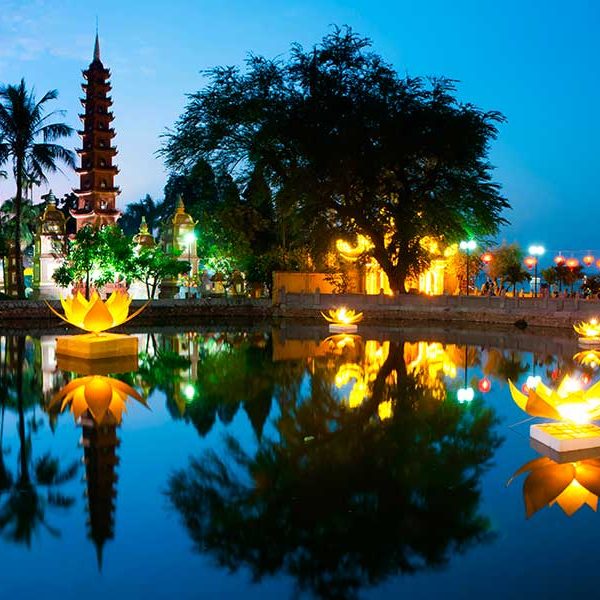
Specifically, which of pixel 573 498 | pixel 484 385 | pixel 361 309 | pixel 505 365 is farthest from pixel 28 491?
pixel 361 309

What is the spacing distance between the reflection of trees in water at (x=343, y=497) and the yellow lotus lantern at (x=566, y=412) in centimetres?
74

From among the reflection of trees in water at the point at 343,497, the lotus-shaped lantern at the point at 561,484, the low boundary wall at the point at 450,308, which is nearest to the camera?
the reflection of trees in water at the point at 343,497

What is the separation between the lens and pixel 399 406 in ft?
36.2

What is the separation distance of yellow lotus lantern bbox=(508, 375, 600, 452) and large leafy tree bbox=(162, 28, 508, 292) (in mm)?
22104

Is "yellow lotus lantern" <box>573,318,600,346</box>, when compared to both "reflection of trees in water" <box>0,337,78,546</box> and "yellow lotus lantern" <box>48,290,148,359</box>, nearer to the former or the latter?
"yellow lotus lantern" <box>48,290,148,359</box>

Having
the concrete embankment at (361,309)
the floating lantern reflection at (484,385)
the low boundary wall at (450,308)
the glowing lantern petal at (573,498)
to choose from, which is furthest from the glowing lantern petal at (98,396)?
the low boundary wall at (450,308)

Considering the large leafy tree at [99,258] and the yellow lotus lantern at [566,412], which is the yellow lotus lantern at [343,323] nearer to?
the large leafy tree at [99,258]

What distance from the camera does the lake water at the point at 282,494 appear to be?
5191 mm

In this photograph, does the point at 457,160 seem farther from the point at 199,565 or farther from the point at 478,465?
the point at 199,565

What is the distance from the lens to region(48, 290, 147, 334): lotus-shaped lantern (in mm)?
16141

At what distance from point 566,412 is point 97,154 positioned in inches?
1817

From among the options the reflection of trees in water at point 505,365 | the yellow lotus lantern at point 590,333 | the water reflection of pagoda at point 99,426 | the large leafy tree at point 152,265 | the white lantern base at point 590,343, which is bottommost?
the water reflection of pagoda at point 99,426

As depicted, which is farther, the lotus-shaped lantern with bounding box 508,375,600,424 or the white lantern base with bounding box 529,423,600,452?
the lotus-shaped lantern with bounding box 508,375,600,424

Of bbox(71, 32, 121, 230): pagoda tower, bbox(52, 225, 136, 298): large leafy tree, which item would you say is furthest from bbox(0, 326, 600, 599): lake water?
bbox(71, 32, 121, 230): pagoda tower
